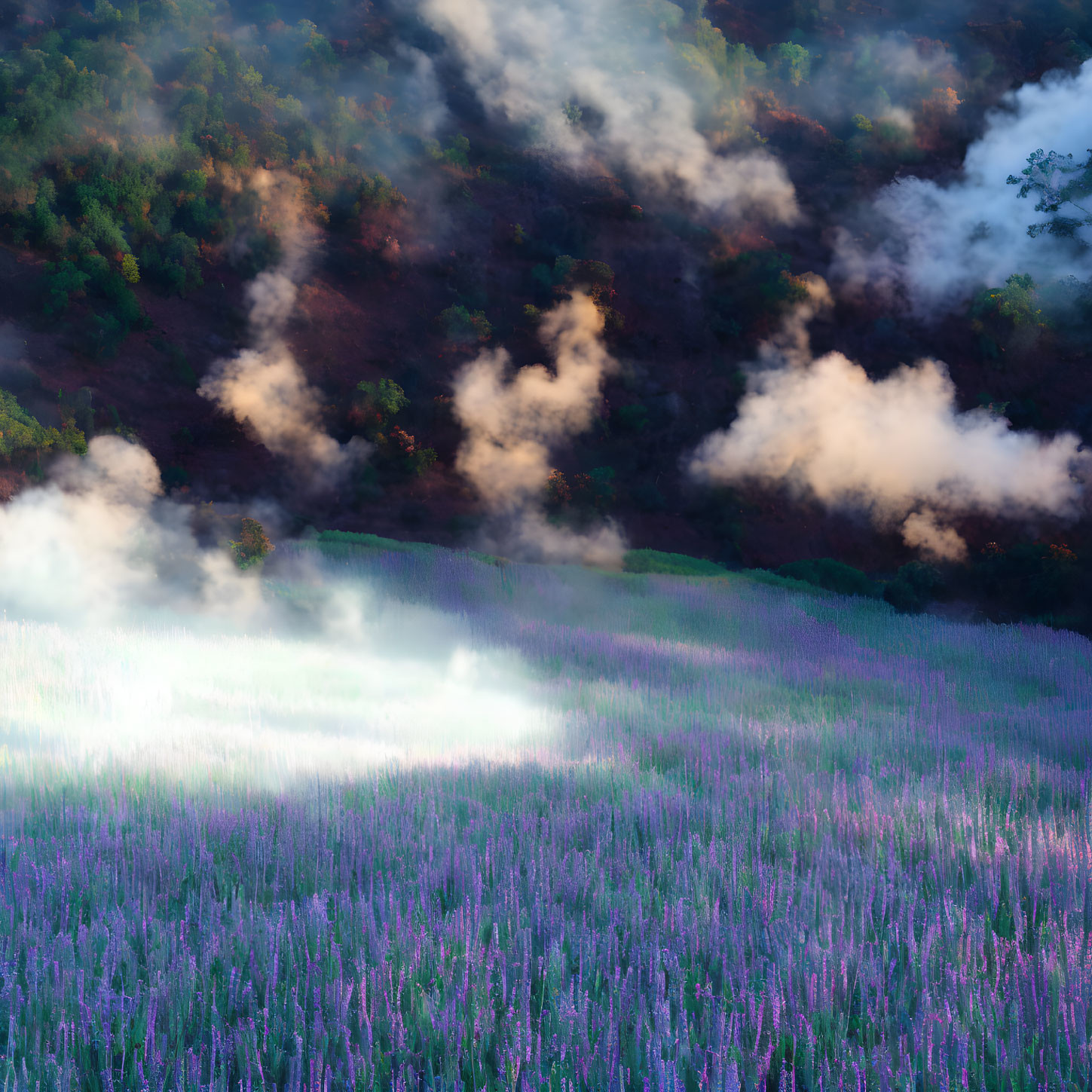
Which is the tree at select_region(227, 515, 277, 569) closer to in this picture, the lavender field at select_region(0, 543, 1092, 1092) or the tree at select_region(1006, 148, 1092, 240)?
the lavender field at select_region(0, 543, 1092, 1092)

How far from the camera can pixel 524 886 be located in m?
2.69

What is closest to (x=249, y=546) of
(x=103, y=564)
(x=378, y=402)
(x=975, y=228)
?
(x=103, y=564)

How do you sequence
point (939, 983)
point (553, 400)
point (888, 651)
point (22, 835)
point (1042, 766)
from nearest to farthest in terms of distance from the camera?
point (939, 983)
point (22, 835)
point (1042, 766)
point (888, 651)
point (553, 400)

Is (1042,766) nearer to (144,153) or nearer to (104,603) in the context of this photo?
(104,603)

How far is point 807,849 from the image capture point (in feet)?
10.3

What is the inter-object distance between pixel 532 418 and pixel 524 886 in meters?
19.1

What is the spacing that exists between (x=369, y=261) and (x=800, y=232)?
45.3 ft

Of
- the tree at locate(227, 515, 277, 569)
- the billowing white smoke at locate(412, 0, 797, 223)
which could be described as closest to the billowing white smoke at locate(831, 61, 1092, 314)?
the billowing white smoke at locate(412, 0, 797, 223)

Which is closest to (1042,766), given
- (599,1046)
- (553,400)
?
(599,1046)

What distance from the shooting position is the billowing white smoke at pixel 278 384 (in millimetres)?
19781

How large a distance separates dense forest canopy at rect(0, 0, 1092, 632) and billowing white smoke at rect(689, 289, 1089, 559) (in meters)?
0.09

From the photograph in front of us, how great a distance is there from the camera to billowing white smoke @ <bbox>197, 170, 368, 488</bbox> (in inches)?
779

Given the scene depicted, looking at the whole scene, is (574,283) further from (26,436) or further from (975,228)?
(26,436)

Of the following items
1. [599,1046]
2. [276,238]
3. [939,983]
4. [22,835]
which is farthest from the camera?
[276,238]
